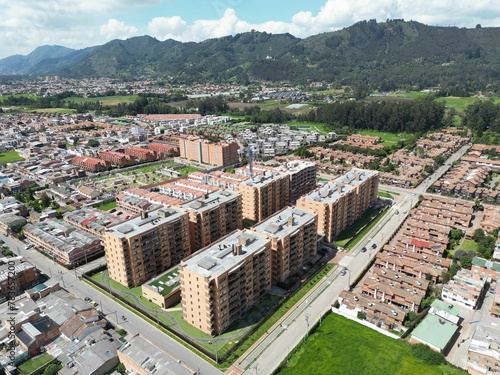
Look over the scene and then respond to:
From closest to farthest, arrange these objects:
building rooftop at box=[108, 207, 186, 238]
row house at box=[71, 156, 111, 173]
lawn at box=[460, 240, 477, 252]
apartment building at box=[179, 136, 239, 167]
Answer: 1. building rooftop at box=[108, 207, 186, 238]
2. lawn at box=[460, 240, 477, 252]
3. row house at box=[71, 156, 111, 173]
4. apartment building at box=[179, 136, 239, 167]

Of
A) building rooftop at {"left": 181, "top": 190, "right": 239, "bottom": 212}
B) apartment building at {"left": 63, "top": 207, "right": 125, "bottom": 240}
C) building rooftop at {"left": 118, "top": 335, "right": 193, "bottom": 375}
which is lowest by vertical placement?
building rooftop at {"left": 118, "top": 335, "right": 193, "bottom": 375}

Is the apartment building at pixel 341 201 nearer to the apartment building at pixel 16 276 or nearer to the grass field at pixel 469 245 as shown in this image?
the grass field at pixel 469 245

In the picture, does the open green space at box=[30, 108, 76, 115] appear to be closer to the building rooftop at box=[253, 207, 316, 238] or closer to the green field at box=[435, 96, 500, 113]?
the building rooftop at box=[253, 207, 316, 238]

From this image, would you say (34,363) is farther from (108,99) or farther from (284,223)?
(108,99)

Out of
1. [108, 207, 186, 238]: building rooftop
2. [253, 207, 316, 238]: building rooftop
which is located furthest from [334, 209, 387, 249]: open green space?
[108, 207, 186, 238]: building rooftop

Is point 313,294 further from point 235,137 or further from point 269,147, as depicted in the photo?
point 235,137

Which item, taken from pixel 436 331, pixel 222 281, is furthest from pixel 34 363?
pixel 436 331

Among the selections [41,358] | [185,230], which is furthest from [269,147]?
[41,358]
